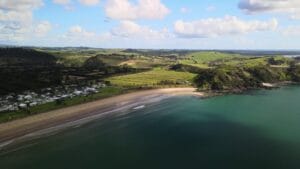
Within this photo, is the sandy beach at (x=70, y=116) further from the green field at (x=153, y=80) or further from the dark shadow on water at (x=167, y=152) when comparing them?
the green field at (x=153, y=80)

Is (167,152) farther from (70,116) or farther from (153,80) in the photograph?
(153,80)

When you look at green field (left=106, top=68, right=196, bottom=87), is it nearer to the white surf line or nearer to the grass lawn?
the grass lawn

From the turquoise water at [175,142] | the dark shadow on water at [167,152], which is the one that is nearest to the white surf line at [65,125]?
the turquoise water at [175,142]

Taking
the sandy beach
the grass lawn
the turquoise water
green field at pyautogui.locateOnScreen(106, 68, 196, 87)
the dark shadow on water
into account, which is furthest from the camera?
green field at pyautogui.locateOnScreen(106, 68, 196, 87)

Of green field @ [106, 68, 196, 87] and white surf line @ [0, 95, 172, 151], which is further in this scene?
green field @ [106, 68, 196, 87]

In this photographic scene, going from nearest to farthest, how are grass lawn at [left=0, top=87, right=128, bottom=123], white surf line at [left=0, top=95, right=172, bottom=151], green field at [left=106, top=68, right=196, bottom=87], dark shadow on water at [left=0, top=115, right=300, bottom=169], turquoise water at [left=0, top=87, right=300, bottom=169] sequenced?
dark shadow on water at [left=0, top=115, right=300, bottom=169]
turquoise water at [left=0, top=87, right=300, bottom=169]
white surf line at [left=0, top=95, right=172, bottom=151]
grass lawn at [left=0, top=87, right=128, bottom=123]
green field at [left=106, top=68, right=196, bottom=87]

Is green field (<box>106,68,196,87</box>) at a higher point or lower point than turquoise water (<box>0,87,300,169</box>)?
higher

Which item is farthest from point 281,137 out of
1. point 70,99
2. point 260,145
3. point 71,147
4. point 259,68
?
point 259,68

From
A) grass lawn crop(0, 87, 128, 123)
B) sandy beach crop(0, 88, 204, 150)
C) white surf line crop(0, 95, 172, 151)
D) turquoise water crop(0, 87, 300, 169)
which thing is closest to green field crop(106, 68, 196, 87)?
grass lawn crop(0, 87, 128, 123)

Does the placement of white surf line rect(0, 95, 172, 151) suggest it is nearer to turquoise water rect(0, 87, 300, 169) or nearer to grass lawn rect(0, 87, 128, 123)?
turquoise water rect(0, 87, 300, 169)
